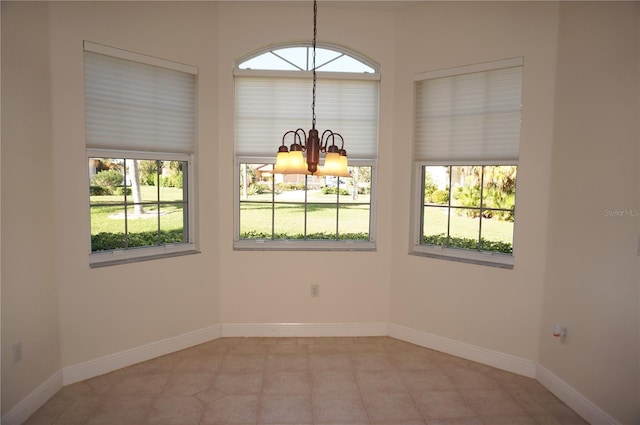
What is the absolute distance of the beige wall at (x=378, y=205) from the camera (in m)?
2.53

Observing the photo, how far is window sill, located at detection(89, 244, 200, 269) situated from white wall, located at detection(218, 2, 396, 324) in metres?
0.37

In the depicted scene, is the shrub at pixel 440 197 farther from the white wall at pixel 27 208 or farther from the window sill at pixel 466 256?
the white wall at pixel 27 208

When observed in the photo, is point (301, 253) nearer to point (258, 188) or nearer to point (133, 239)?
point (258, 188)

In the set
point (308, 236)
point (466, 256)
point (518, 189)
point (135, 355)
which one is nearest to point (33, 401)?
point (135, 355)

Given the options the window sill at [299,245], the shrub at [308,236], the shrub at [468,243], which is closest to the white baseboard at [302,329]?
the window sill at [299,245]

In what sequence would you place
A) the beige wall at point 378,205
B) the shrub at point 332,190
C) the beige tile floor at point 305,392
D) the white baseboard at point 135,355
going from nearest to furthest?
the beige wall at point 378,205 → the beige tile floor at point 305,392 → the white baseboard at point 135,355 → the shrub at point 332,190

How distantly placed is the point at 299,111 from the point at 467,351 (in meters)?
2.69

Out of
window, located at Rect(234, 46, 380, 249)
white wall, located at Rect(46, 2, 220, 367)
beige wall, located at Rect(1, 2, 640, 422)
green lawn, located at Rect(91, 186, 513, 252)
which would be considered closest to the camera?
beige wall, located at Rect(1, 2, 640, 422)

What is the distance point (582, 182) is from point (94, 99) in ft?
11.8

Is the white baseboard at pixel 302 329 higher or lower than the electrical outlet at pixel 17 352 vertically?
lower

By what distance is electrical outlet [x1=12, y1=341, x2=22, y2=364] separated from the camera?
99.9 inches

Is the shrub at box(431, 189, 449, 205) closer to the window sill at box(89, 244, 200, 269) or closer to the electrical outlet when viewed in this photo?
the window sill at box(89, 244, 200, 269)

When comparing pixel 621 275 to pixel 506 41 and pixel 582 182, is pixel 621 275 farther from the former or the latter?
pixel 506 41

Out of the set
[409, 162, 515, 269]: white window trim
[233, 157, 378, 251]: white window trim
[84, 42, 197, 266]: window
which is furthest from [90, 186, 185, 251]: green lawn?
[409, 162, 515, 269]: white window trim
